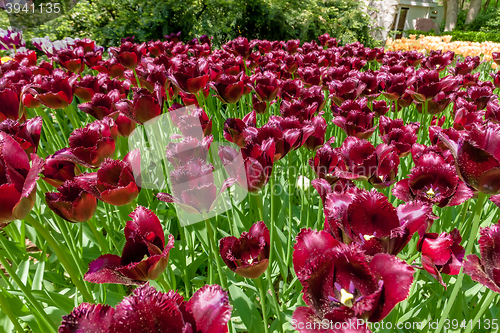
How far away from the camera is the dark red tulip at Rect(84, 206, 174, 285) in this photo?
765 millimetres

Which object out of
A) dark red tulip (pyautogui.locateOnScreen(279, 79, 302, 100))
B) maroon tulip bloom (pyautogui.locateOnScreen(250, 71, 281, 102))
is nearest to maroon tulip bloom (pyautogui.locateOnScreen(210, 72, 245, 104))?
maroon tulip bloom (pyautogui.locateOnScreen(250, 71, 281, 102))

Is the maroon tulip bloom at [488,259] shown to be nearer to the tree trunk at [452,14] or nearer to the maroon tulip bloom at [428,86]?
the maroon tulip bloom at [428,86]

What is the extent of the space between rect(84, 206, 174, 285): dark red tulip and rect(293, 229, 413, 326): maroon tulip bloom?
342 millimetres

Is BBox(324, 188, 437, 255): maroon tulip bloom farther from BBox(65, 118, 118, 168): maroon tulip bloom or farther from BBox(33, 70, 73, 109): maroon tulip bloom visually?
BBox(33, 70, 73, 109): maroon tulip bloom

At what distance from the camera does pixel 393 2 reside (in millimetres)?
10914

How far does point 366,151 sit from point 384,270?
26.2 inches

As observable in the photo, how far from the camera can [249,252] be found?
921 millimetres

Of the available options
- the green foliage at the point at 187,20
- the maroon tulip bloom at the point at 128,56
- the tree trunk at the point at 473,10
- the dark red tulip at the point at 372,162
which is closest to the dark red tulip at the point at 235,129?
the dark red tulip at the point at 372,162

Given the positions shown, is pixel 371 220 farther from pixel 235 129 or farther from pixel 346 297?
pixel 235 129

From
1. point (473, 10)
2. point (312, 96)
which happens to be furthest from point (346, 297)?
point (473, 10)

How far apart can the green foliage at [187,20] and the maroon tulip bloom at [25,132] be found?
5.52 m

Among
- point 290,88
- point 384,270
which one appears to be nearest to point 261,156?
point 384,270

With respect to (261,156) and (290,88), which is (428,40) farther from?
(261,156)

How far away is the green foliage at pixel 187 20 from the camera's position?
6336 mm
